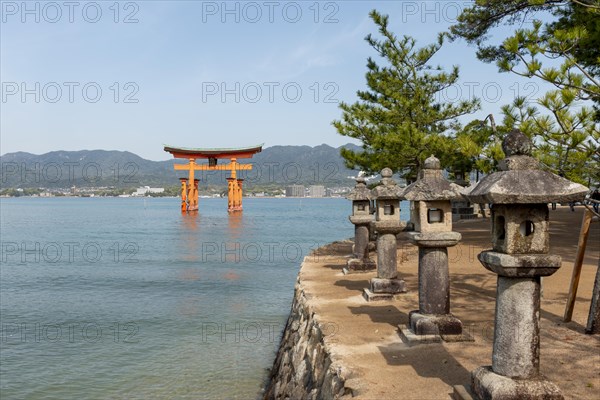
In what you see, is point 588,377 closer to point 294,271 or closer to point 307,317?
point 307,317

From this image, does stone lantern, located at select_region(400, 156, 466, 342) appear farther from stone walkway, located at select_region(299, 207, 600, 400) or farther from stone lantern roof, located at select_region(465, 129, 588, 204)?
stone lantern roof, located at select_region(465, 129, 588, 204)

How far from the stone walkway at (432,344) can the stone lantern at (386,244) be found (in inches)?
8.2

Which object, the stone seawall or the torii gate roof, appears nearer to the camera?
the stone seawall

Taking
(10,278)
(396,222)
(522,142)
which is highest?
(522,142)

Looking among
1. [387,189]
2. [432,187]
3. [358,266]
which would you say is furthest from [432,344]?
[358,266]

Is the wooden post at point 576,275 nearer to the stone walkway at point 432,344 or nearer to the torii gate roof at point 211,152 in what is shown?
the stone walkway at point 432,344

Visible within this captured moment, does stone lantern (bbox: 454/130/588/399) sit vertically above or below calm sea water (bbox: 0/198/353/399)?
above

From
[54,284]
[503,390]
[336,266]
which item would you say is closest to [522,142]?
[503,390]

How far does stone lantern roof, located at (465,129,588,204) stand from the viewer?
3.82 metres

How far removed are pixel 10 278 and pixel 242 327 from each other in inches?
532

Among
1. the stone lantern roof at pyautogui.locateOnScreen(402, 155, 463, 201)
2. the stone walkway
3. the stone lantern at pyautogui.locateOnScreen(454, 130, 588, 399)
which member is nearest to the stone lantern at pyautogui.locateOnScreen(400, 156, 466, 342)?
the stone lantern roof at pyautogui.locateOnScreen(402, 155, 463, 201)

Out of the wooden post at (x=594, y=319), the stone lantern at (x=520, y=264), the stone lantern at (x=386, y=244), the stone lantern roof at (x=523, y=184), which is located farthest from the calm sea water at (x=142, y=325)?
the stone lantern roof at (x=523, y=184)

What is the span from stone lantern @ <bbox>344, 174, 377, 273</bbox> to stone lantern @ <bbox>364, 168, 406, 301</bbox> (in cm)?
274

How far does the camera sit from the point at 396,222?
882cm
